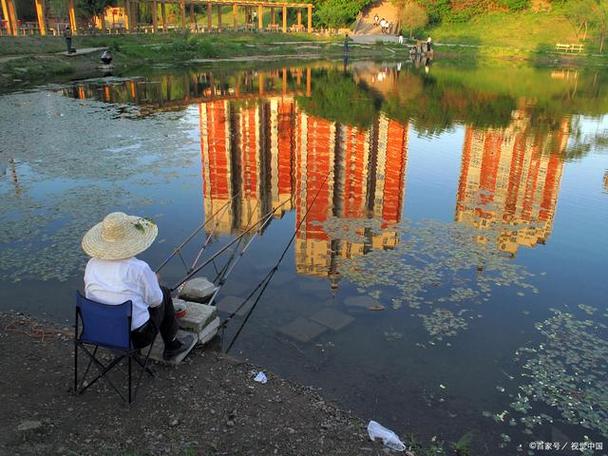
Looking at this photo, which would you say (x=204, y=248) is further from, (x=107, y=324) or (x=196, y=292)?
(x=107, y=324)

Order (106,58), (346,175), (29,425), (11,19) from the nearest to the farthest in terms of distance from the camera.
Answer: (29,425)
(346,175)
(106,58)
(11,19)

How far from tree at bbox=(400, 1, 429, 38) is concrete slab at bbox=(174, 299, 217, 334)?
80.3 metres

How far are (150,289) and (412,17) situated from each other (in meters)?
81.3

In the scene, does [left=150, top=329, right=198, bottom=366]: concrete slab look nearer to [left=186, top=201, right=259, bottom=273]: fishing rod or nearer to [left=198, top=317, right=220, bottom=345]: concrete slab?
[left=198, top=317, right=220, bottom=345]: concrete slab

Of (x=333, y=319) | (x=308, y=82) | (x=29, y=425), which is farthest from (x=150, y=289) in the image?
(x=308, y=82)

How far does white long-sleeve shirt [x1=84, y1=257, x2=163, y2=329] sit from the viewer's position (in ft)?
14.7

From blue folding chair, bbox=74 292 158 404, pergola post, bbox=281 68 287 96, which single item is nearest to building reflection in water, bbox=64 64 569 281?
blue folding chair, bbox=74 292 158 404

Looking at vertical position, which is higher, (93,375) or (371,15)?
(371,15)

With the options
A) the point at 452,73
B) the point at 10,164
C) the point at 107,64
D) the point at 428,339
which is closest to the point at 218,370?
the point at 428,339

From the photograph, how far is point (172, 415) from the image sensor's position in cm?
453

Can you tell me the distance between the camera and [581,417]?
199 inches

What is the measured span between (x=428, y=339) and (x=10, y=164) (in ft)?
37.7

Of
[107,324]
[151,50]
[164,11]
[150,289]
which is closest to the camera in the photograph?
[107,324]

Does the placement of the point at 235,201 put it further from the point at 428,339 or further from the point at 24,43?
the point at 24,43
